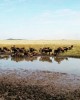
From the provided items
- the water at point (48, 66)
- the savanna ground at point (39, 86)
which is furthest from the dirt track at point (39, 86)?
the water at point (48, 66)

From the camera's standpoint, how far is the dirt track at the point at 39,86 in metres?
15.3

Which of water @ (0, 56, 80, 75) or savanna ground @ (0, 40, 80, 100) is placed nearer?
savanna ground @ (0, 40, 80, 100)

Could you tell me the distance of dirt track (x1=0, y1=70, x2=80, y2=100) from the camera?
50.2ft

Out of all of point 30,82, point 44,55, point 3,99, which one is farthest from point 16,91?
point 44,55

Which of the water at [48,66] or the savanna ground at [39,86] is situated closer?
the savanna ground at [39,86]

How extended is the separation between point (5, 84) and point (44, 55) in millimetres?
23614

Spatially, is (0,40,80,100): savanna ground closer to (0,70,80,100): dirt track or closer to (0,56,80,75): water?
(0,70,80,100): dirt track

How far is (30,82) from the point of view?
63.6 ft

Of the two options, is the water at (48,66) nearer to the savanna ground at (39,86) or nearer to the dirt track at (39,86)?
the savanna ground at (39,86)

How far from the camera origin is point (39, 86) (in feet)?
59.0

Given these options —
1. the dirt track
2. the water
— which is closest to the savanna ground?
the dirt track

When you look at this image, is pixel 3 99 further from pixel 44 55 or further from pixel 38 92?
pixel 44 55

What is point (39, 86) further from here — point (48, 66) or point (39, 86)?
point (48, 66)

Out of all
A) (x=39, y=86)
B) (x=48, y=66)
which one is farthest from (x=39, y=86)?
(x=48, y=66)
